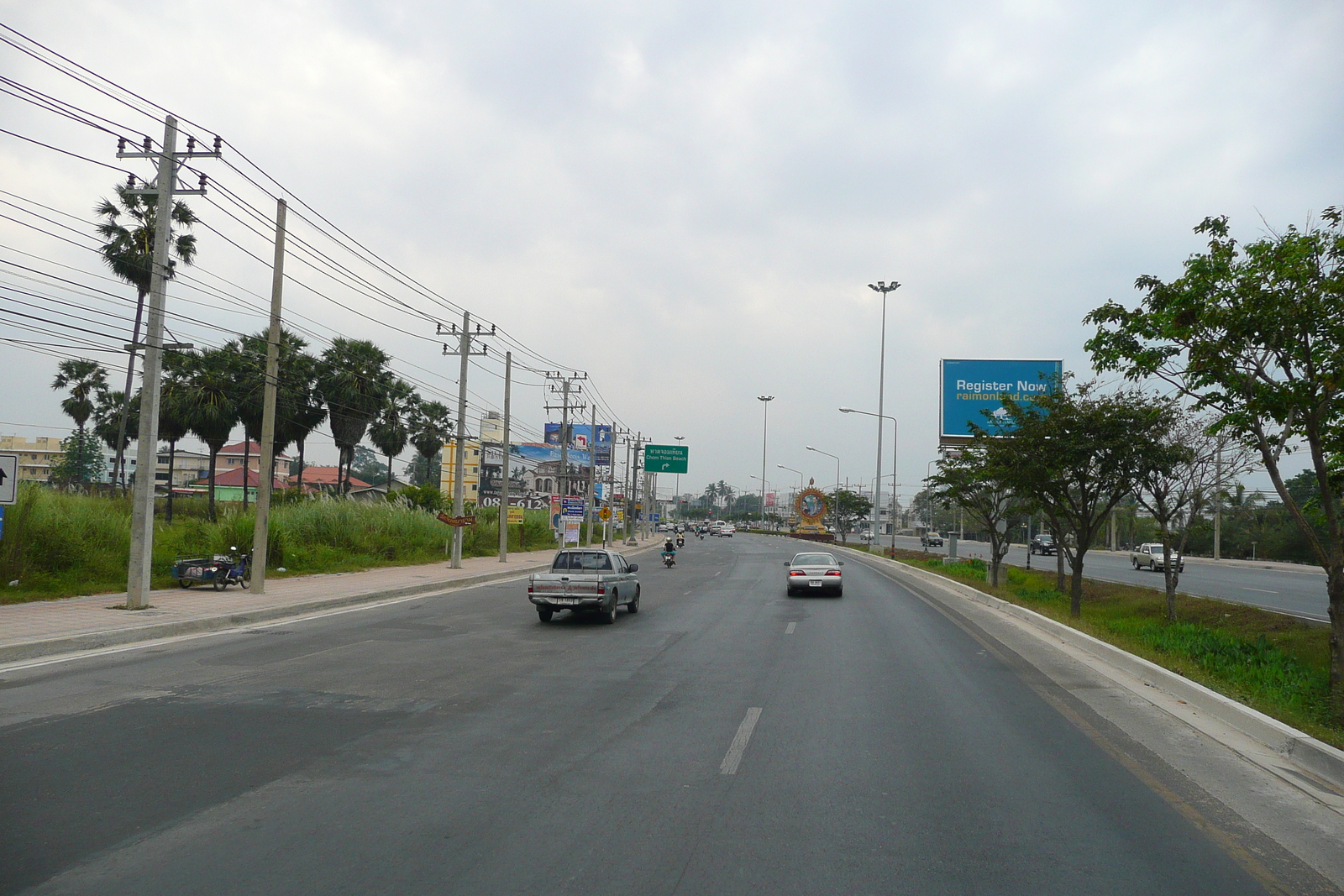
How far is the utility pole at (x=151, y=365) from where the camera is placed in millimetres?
16984

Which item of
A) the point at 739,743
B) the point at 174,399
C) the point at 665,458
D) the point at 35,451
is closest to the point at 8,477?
the point at 739,743

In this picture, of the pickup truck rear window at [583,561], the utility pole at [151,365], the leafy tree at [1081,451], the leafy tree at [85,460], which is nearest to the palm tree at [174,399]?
the utility pole at [151,365]

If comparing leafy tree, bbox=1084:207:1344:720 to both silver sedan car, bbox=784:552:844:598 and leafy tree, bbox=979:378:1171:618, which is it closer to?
leafy tree, bbox=979:378:1171:618

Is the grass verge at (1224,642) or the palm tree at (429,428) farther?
the palm tree at (429,428)

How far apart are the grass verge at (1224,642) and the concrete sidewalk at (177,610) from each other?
15.4m

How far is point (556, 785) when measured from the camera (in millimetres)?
6715

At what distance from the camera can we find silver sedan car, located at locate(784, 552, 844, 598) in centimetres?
2706

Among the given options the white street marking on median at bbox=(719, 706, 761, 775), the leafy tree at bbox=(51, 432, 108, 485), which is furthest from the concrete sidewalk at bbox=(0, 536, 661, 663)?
the leafy tree at bbox=(51, 432, 108, 485)

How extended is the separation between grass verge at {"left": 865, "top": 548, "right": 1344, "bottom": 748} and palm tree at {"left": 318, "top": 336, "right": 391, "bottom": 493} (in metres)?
34.8

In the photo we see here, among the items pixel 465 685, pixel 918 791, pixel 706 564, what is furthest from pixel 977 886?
pixel 706 564

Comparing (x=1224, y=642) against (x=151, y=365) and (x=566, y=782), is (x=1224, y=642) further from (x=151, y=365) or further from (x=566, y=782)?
(x=151, y=365)

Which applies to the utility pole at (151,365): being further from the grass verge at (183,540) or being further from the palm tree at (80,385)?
the palm tree at (80,385)

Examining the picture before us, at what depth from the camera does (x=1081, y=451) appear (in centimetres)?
2122

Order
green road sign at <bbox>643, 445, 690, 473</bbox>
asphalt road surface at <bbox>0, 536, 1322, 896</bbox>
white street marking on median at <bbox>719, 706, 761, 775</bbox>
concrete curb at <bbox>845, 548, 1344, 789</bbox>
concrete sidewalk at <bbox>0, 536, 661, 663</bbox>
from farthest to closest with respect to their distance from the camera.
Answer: green road sign at <bbox>643, 445, 690, 473</bbox>
concrete sidewalk at <bbox>0, 536, 661, 663</bbox>
concrete curb at <bbox>845, 548, 1344, 789</bbox>
white street marking on median at <bbox>719, 706, 761, 775</bbox>
asphalt road surface at <bbox>0, 536, 1322, 896</bbox>
